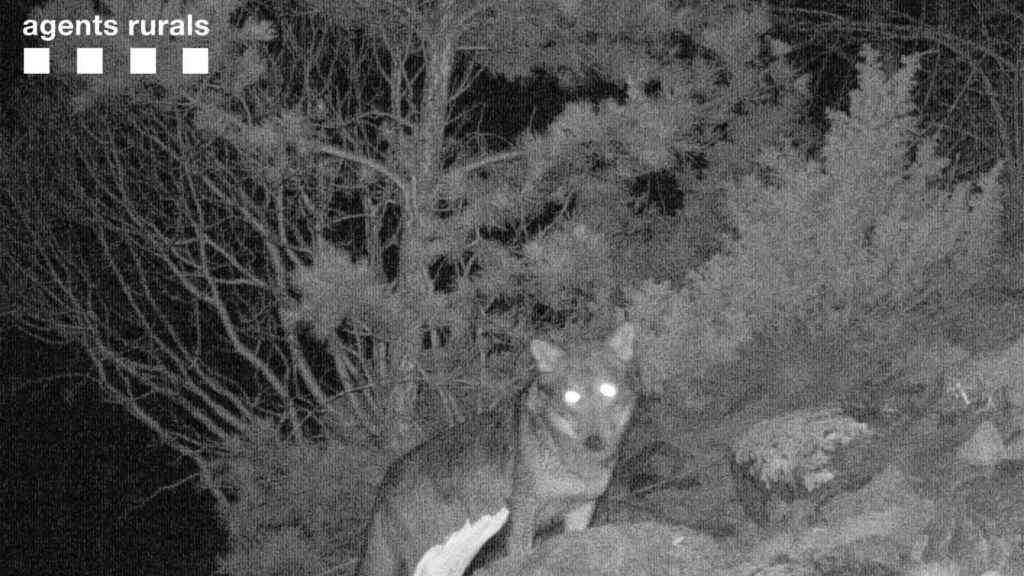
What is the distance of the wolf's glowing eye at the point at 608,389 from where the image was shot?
6379 mm

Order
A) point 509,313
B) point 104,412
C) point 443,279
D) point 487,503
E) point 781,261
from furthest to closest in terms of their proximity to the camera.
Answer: point 104,412, point 443,279, point 509,313, point 781,261, point 487,503

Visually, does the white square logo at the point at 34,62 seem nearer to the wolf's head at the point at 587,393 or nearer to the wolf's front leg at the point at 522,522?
the wolf's head at the point at 587,393

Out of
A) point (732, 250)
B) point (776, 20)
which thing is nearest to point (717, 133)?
point (776, 20)

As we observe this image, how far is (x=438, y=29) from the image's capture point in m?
9.31

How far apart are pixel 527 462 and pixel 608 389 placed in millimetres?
580

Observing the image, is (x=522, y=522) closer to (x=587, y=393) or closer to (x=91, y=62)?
(x=587, y=393)

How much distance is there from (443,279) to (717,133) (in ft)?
12.1

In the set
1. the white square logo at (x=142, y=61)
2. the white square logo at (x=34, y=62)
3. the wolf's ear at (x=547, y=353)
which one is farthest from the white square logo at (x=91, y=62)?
the white square logo at (x=34, y=62)

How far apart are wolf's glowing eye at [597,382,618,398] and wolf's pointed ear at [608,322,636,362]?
23 centimetres

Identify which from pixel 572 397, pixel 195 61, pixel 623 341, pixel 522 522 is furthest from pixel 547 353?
pixel 195 61

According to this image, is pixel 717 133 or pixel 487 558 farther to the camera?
pixel 717 133

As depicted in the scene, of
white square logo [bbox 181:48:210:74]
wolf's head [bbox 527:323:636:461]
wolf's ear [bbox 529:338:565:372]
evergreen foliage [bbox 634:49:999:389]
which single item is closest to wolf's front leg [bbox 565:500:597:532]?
wolf's head [bbox 527:323:636:461]

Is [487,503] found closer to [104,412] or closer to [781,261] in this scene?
[781,261]

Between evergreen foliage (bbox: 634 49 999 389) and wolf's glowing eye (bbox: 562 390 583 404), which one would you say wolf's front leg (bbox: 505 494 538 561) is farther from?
evergreen foliage (bbox: 634 49 999 389)
